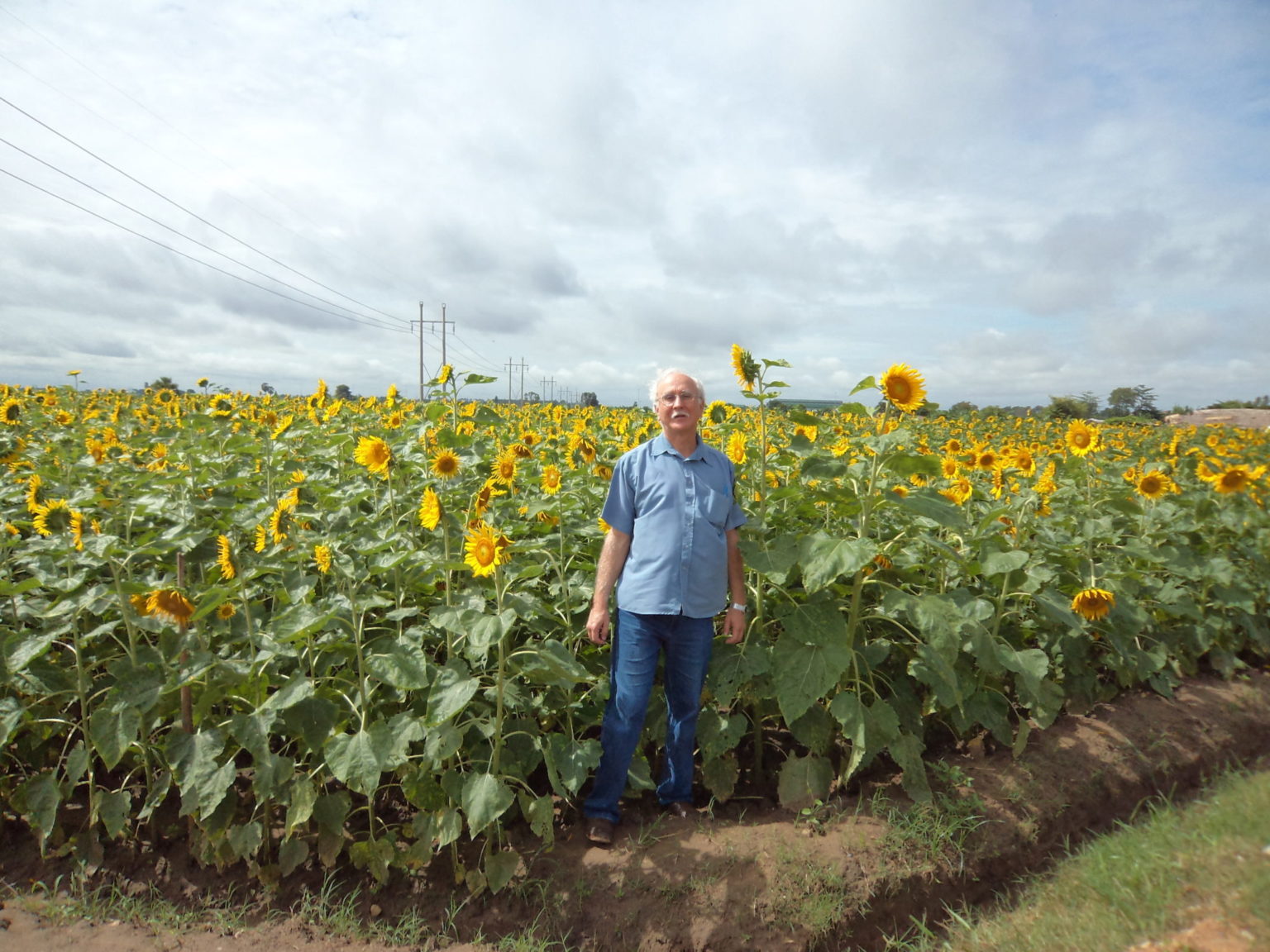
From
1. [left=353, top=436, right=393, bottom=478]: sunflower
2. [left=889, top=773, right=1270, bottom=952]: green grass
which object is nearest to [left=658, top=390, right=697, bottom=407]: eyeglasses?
[left=353, top=436, right=393, bottom=478]: sunflower

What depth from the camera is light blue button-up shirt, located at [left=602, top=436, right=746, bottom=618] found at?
3.17 m

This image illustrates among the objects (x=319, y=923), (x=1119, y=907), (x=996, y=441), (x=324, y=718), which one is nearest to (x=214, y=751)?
(x=324, y=718)

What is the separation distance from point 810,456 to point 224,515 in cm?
290

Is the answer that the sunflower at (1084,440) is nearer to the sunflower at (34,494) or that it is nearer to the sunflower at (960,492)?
the sunflower at (960,492)

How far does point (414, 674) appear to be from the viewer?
2.79m

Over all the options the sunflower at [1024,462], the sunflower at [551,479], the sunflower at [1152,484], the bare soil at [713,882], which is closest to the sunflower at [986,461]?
the sunflower at [1024,462]

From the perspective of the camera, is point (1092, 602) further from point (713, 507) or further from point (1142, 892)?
point (713, 507)

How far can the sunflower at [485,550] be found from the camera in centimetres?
284

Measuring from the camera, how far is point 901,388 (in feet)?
9.96

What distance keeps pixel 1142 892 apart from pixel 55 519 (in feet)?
15.3

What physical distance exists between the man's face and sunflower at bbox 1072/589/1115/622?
2.21 metres

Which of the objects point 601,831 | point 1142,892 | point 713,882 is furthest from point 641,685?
point 1142,892

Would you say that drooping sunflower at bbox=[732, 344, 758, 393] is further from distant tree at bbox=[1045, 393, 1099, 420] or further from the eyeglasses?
distant tree at bbox=[1045, 393, 1099, 420]

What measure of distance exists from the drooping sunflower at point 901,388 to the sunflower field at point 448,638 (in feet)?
0.04
